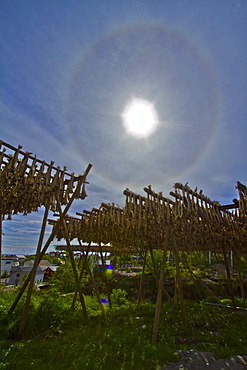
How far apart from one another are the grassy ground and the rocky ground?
200 mm

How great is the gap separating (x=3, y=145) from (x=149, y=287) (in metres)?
14.1

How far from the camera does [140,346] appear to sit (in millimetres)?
4461

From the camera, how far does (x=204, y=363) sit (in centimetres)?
364

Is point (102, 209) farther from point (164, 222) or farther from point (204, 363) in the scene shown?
point (204, 363)

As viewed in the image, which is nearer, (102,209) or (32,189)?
(32,189)

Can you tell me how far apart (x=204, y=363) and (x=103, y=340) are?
2.36 metres

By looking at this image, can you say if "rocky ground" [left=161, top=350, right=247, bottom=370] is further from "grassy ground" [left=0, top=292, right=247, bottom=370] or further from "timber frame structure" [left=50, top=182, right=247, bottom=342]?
"timber frame structure" [left=50, top=182, right=247, bottom=342]

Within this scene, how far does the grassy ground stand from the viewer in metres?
3.75

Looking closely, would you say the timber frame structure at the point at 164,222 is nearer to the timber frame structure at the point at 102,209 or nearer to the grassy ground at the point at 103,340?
the timber frame structure at the point at 102,209

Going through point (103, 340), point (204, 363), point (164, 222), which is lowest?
point (103, 340)

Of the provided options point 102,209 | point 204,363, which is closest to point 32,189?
point 102,209

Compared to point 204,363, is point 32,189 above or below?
above

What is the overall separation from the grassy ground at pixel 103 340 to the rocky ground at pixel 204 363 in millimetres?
200

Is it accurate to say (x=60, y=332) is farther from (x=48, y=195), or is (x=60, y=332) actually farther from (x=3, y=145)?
(x=3, y=145)
